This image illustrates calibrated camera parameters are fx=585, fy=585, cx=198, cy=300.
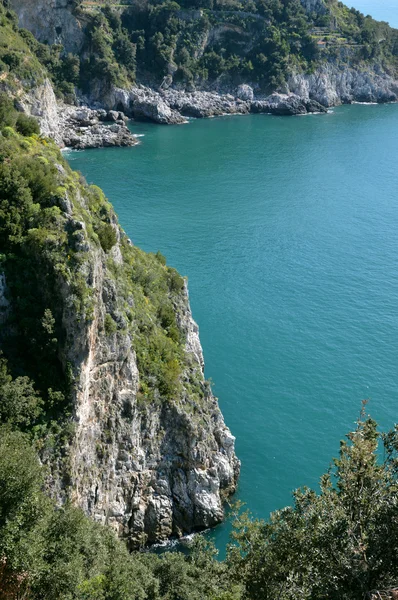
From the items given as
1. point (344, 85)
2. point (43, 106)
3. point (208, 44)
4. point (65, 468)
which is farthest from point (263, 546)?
point (344, 85)

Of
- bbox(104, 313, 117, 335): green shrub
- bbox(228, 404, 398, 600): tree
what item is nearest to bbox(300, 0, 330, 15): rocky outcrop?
bbox(104, 313, 117, 335): green shrub

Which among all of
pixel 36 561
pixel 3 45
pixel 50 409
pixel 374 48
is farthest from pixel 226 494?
pixel 374 48

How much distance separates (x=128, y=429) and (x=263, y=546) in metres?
10.6

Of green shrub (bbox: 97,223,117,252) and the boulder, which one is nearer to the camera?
green shrub (bbox: 97,223,117,252)

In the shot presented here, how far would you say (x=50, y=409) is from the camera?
23.1 m

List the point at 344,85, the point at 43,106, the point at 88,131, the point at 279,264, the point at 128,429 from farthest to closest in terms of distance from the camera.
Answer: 1. the point at 344,85
2. the point at 88,131
3. the point at 43,106
4. the point at 279,264
5. the point at 128,429

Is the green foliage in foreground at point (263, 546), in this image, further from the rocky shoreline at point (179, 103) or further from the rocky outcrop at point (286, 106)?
the rocky outcrop at point (286, 106)

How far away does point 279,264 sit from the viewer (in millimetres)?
60781

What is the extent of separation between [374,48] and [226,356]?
449 ft

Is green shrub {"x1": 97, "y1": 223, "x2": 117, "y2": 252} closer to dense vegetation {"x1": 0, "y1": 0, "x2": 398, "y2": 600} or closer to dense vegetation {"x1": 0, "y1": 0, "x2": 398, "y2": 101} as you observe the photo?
dense vegetation {"x1": 0, "y1": 0, "x2": 398, "y2": 600}

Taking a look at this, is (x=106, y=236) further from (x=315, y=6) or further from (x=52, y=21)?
(x=315, y=6)

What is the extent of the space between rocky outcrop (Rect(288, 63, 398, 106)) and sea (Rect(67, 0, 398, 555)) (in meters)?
32.0

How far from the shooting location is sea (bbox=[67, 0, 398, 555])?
38.3m

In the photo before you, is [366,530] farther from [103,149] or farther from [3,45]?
[103,149]
